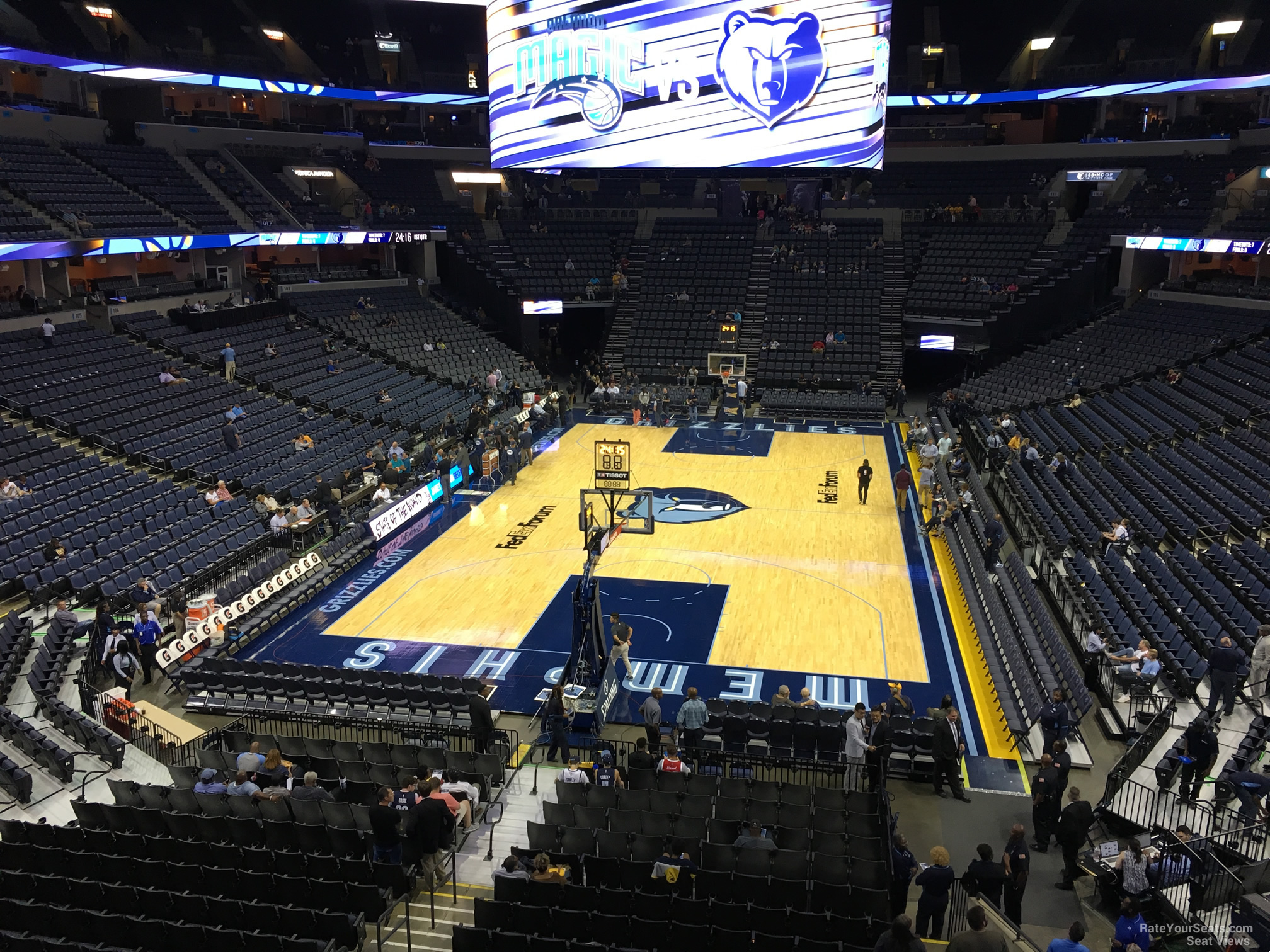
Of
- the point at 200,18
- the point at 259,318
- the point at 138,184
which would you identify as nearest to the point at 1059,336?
the point at 259,318

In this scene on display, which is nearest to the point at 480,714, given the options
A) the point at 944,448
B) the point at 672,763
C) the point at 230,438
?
the point at 672,763

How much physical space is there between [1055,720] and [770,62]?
2704 cm

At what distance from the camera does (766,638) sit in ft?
62.6

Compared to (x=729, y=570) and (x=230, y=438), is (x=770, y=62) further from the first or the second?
(x=230, y=438)

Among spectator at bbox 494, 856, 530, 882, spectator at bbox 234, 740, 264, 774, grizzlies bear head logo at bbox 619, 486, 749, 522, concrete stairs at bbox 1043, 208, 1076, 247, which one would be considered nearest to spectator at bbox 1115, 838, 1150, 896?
spectator at bbox 494, 856, 530, 882

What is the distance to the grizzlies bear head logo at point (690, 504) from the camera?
2677cm

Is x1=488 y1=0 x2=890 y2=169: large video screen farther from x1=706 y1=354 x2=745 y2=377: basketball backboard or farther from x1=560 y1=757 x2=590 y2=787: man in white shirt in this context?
x1=560 y1=757 x2=590 y2=787: man in white shirt

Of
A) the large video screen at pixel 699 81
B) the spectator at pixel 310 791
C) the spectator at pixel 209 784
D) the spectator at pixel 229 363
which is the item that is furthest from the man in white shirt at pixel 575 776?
the large video screen at pixel 699 81

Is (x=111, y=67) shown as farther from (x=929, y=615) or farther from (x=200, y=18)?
(x=929, y=615)

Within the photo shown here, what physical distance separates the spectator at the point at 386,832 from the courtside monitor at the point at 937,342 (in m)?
35.5

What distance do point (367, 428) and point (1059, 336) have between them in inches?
1058

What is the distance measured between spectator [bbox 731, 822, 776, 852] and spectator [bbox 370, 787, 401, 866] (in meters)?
3.31

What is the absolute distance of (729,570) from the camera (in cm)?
2281

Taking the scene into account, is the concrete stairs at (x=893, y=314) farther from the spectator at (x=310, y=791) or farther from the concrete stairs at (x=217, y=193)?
the spectator at (x=310, y=791)
